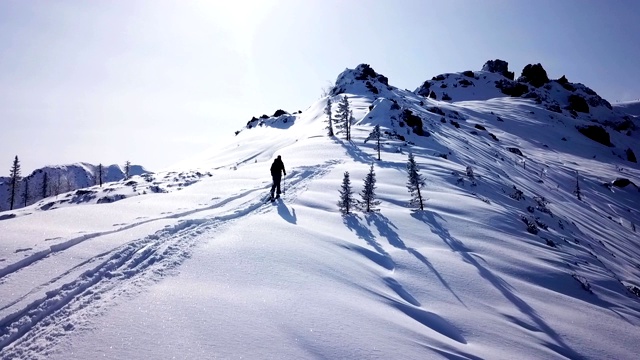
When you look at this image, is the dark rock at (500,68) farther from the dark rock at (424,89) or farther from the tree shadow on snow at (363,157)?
the tree shadow on snow at (363,157)

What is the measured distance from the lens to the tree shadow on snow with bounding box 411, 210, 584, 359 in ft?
19.0

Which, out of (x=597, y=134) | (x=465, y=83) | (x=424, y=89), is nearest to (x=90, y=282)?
(x=597, y=134)

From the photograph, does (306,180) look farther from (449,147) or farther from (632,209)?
(632,209)

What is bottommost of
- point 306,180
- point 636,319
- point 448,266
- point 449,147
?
point 636,319

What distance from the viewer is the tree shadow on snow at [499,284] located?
5797mm

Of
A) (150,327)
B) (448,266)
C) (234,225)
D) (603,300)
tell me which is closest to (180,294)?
(150,327)

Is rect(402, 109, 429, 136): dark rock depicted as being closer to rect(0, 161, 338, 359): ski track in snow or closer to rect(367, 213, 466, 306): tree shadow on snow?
rect(367, 213, 466, 306): tree shadow on snow

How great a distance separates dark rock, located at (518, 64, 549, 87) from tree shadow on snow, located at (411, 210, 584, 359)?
361 feet

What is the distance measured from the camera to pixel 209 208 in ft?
37.2

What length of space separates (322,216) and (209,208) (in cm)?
412

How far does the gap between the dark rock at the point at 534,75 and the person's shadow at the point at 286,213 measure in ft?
368

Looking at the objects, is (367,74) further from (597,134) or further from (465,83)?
(597,134)

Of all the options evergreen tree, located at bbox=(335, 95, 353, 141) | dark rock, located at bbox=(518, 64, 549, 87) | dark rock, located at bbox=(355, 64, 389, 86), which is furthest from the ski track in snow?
dark rock, located at bbox=(518, 64, 549, 87)

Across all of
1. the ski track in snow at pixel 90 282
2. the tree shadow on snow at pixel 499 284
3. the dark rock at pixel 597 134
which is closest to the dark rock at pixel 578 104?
the dark rock at pixel 597 134
